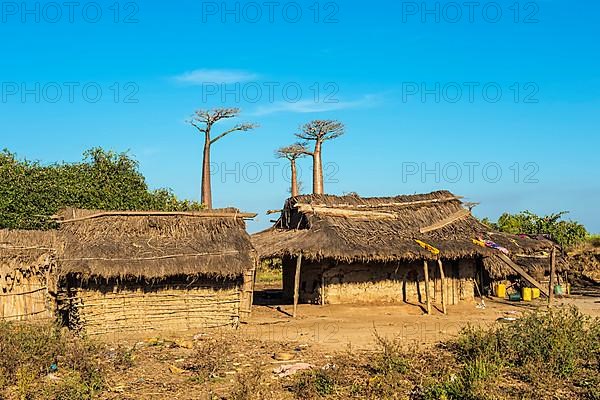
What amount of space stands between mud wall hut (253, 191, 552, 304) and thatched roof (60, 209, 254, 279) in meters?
2.13

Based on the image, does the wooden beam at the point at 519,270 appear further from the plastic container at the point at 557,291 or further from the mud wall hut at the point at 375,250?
the plastic container at the point at 557,291

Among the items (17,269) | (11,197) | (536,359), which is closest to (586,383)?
(536,359)

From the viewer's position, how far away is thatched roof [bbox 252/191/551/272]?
15.4 metres

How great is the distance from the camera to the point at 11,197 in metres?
20.4

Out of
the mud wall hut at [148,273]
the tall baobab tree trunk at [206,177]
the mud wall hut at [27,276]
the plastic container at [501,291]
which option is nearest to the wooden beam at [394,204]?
the plastic container at [501,291]

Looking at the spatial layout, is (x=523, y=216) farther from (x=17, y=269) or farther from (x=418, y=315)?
(x=17, y=269)

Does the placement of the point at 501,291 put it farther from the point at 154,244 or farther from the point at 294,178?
the point at 294,178

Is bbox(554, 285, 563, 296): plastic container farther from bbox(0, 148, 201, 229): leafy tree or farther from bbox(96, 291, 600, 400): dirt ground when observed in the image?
bbox(0, 148, 201, 229): leafy tree

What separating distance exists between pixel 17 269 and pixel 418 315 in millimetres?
8984

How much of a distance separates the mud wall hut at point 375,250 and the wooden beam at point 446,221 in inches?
1.1

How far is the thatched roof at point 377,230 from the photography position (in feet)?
50.5

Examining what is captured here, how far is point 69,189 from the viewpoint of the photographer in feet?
69.8

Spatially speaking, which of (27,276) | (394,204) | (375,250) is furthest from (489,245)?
(27,276)

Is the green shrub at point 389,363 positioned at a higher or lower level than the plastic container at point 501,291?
lower
